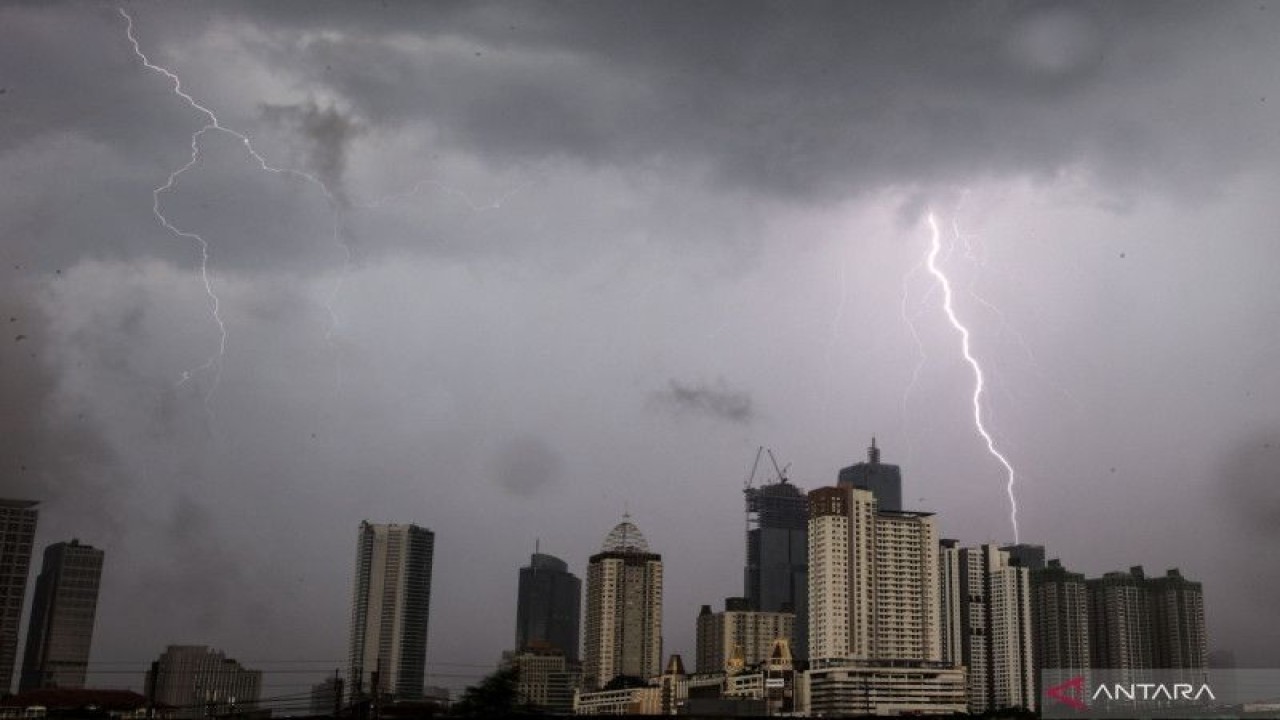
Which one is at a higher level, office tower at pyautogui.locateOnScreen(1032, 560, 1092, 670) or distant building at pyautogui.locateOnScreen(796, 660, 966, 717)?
office tower at pyautogui.locateOnScreen(1032, 560, 1092, 670)

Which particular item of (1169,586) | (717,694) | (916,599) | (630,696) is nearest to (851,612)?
(916,599)

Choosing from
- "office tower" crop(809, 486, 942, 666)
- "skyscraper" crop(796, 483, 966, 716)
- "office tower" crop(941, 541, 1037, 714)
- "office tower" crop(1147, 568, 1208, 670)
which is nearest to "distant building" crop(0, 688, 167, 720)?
"skyscraper" crop(796, 483, 966, 716)

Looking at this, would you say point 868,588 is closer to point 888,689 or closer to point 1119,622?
point 888,689

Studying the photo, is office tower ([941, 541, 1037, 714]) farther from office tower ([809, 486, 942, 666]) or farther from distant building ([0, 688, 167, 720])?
distant building ([0, 688, 167, 720])

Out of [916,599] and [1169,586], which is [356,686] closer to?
[916,599]

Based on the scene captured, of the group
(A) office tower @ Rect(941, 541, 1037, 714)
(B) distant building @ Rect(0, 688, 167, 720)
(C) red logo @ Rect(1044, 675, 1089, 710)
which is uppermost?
(A) office tower @ Rect(941, 541, 1037, 714)

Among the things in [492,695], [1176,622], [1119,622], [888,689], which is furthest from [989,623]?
[492,695]
